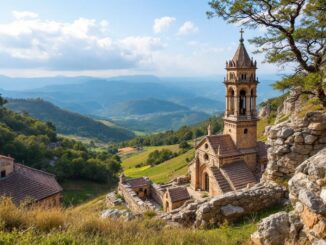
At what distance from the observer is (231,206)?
1255 centimetres

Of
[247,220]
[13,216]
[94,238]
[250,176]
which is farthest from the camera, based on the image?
[250,176]

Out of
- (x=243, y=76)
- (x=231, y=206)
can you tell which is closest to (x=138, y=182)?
(x=243, y=76)

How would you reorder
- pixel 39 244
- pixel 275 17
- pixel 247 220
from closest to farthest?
pixel 39 244 → pixel 247 220 → pixel 275 17

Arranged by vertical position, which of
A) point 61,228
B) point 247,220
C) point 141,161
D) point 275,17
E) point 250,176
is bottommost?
point 141,161

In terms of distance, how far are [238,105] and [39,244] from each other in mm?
23778

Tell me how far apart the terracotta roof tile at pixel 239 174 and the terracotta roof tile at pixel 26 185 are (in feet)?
55.4

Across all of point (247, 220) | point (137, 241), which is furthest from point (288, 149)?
point (137, 241)

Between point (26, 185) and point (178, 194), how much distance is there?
48.2ft

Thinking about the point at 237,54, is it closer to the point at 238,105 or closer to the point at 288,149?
the point at 238,105

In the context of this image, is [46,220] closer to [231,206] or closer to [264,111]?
[231,206]

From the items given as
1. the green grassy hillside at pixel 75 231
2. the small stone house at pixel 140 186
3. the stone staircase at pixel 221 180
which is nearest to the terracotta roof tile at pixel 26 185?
the small stone house at pixel 140 186

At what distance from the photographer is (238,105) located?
27625mm

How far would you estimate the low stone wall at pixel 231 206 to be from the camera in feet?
40.3

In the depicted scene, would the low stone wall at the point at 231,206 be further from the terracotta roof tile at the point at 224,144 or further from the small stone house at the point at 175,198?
the terracotta roof tile at the point at 224,144
